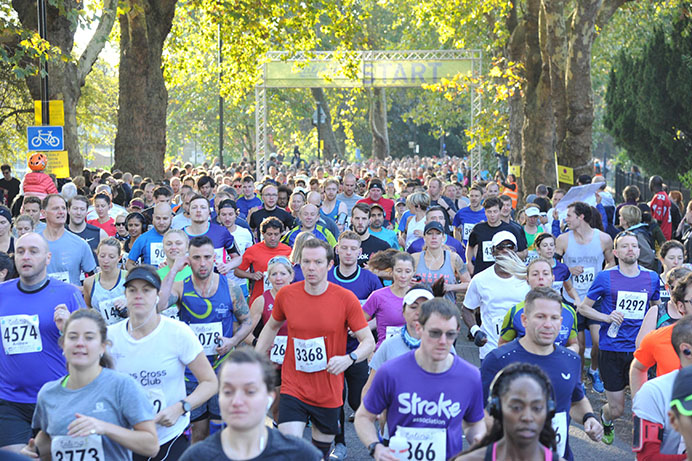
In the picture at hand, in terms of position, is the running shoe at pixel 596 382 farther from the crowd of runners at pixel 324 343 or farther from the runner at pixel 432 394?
the runner at pixel 432 394

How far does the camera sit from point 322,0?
25.0 m

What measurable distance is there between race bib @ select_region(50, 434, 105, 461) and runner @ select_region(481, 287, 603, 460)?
7.00 feet

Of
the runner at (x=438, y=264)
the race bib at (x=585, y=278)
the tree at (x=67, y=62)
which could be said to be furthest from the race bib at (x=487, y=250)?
the tree at (x=67, y=62)

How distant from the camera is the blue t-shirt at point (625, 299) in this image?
28.2 feet

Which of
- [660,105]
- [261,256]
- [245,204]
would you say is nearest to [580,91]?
[245,204]

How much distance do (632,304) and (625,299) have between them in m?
0.07

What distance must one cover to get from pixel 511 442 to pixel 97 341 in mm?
2025

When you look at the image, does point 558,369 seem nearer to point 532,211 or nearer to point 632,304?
point 632,304

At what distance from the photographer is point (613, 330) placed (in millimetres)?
8570

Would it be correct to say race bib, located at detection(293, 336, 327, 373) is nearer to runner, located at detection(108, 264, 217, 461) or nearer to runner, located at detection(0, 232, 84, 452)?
runner, located at detection(108, 264, 217, 461)

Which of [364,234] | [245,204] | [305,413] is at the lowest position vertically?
[305,413]

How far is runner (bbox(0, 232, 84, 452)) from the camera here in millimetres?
6234

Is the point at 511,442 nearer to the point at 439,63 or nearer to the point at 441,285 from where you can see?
the point at 441,285

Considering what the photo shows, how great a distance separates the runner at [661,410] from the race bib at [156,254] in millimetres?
5399
